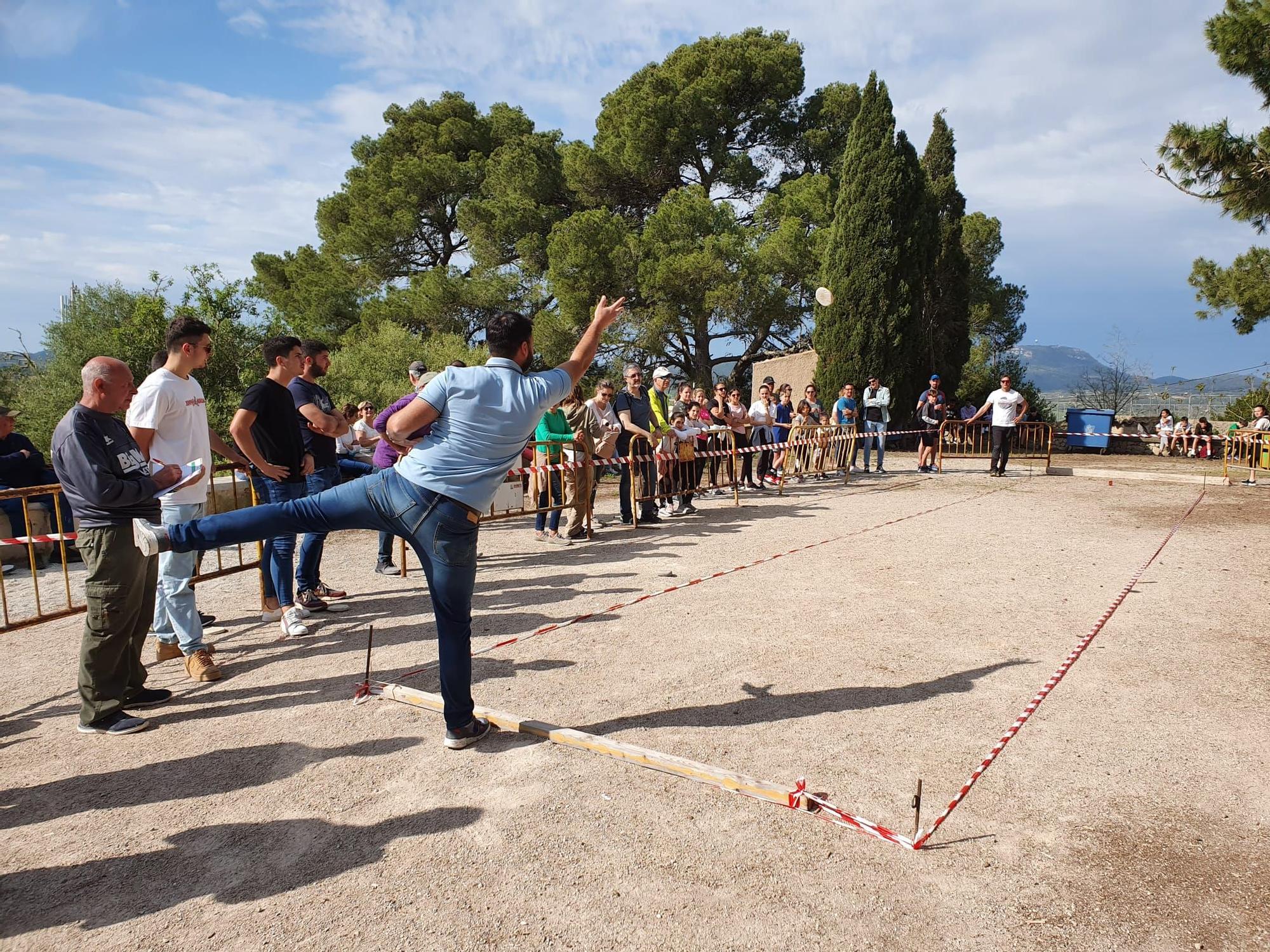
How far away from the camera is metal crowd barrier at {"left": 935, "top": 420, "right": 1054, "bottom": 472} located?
18469mm

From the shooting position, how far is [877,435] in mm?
16297

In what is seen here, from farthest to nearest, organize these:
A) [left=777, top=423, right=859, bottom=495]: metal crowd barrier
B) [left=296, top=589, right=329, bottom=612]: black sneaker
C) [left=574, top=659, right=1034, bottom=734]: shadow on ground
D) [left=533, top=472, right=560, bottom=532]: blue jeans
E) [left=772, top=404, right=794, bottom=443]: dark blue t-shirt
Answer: [left=772, top=404, right=794, bottom=443]: dark blue t-shirt → [left=777, top=423, right=859, bottom=495]: metal crowd barrier → [left=533, top=472, right=560, bottom=532]: blue jeans → [left=296, top=589, right=329, bottom=612]: black sneaker → [left=574, top=659, right=1034, bottom=734]: shadow on ground

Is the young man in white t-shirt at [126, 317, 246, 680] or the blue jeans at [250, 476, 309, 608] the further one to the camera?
the blue jeans at [250, 476, 309, 608]

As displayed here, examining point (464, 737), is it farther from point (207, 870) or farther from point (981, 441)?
point (981, 441)

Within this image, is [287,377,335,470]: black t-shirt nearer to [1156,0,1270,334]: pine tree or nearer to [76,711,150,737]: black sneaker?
[76,711,150,737]: black sneaker

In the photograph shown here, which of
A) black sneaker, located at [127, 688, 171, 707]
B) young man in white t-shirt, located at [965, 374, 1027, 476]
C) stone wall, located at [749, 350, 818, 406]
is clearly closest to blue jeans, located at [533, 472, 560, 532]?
black sneaker, located at [127, 688, 171, 707]

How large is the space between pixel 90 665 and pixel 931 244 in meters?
26.3

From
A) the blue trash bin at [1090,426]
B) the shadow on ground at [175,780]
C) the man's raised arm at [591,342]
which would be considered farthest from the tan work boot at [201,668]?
the blue trash bin at [1090,426]

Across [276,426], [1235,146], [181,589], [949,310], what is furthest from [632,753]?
[949,310]

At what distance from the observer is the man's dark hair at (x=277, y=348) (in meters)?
5.45

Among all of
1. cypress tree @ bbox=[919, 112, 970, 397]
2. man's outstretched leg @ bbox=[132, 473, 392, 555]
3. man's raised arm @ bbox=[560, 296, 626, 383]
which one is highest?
cypress tree @ bbox=[919, 112, 970, 397]

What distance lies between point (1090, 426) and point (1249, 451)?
26.3 feet

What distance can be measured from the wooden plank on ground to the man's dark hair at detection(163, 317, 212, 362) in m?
2.35

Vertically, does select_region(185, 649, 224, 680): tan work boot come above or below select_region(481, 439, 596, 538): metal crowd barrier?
below
